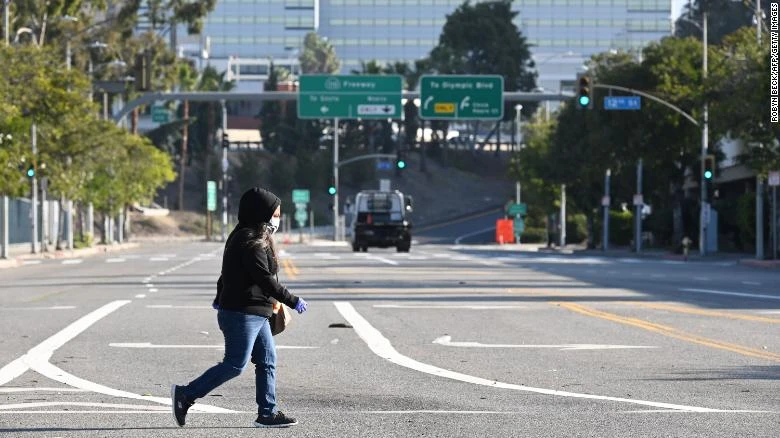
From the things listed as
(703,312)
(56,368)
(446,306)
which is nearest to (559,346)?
(56,368)

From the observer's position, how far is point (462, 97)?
75.4 m

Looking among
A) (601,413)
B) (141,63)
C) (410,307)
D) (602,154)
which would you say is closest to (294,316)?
(410,307)

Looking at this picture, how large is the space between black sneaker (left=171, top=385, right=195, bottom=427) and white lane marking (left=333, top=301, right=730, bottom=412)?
12.4 ft

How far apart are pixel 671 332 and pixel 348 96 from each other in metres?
55.1

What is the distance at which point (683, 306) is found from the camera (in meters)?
28.7

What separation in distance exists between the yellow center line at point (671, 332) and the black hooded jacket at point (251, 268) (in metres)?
7.83

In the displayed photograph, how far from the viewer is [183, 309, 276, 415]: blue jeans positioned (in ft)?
37.4

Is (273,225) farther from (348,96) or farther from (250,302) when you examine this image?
(348,96)

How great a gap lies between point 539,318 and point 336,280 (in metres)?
15.2

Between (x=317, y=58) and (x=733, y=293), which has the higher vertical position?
(x=317, y=58)

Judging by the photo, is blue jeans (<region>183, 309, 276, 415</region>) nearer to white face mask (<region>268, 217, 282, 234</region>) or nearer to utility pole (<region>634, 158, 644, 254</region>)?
white face mask (<region>268, 217, 282, 234</region>)

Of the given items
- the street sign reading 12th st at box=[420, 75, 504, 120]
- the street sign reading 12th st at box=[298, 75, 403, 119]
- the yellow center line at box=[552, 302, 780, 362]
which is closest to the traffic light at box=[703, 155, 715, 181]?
the street sign reading 12th st at box=[420, 75, 504, 120]

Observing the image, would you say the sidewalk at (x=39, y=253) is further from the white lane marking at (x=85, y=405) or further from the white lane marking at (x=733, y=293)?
the white lane marking at (x=85, y=405)

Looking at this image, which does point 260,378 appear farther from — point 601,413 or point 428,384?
point 428,384
